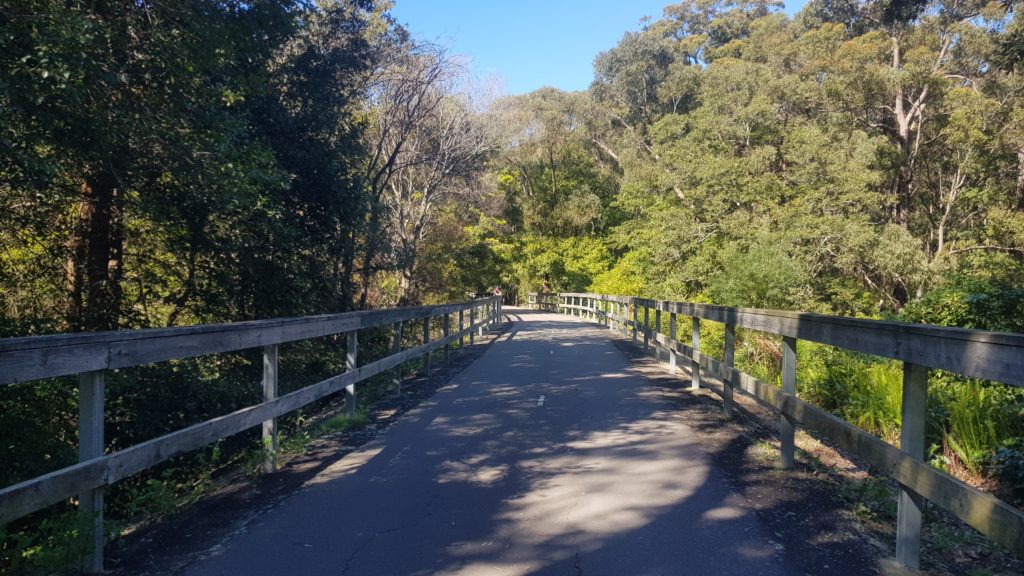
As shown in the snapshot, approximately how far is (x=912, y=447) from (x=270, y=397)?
5099 mm

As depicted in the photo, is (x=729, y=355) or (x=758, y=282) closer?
(x=729, y=355)

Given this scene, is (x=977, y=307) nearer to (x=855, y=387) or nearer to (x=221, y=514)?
(x=855, y=387)

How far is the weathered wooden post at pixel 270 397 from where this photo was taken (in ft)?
21.0

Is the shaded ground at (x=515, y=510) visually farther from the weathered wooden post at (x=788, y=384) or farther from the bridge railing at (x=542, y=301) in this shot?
the bridge railing at (x=542, y=301)

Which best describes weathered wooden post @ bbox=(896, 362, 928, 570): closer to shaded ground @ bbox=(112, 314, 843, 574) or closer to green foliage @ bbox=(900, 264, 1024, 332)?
shaded ground @ bbox=(112, 314, 843, 574)

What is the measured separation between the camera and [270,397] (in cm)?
642

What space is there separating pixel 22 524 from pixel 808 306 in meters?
21.0

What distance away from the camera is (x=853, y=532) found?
4844 millimetres

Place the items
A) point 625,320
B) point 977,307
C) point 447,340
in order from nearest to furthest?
point 977,307, point 447,340, point 625,320

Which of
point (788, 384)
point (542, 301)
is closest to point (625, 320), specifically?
point (788, 384)

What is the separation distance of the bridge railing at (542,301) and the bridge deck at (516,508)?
139ft

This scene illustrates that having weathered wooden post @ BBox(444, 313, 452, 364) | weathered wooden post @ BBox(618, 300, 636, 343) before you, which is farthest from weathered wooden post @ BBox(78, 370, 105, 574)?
weathered wooden post @ BBox(618, 300, 636, 343)

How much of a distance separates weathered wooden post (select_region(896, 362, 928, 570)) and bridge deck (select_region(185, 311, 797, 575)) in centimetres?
69

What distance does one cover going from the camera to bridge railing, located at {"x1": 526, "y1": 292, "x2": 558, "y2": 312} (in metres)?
51.8
